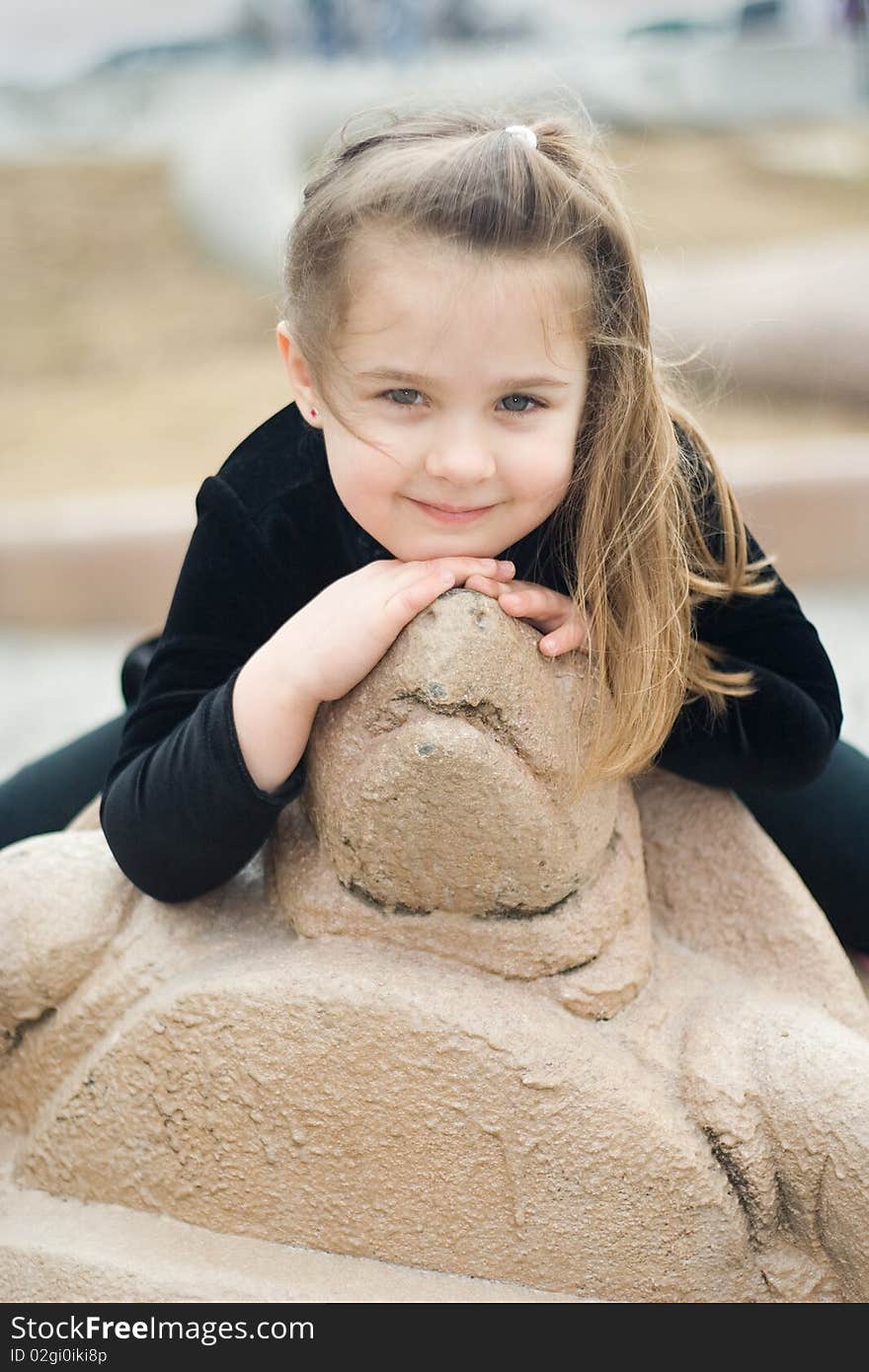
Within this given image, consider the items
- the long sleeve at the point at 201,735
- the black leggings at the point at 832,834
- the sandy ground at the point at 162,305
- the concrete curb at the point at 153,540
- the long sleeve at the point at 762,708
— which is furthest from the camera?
the sandy ground at the point at 162,305

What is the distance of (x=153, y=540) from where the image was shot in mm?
3061

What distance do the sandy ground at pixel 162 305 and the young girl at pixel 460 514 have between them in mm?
1685

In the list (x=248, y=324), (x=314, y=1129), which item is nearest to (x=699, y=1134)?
(x=314, y=1129)

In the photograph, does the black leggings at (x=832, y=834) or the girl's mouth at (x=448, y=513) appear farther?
the black leggings at (x=832, y=834)

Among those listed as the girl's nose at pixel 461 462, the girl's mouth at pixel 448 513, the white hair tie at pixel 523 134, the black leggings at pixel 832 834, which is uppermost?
the white hair tie at pixel 523 134

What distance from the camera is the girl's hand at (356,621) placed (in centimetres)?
92

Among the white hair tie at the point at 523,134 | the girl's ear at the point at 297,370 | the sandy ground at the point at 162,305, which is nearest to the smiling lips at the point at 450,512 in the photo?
the girl's ear at the point at 297,370

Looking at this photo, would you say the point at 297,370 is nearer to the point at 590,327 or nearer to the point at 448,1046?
the point at 590,327

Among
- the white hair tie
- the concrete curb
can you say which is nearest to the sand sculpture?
the white hair tie

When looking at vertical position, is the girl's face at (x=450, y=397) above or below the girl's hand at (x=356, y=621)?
above

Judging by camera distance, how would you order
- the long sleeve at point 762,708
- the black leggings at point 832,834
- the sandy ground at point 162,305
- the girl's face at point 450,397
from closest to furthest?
the girl's face at point 450,397
the long sleeve at point 762,708
the black leggings at point 832,834
the sandy ground at point 162,305

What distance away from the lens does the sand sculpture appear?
93 cm

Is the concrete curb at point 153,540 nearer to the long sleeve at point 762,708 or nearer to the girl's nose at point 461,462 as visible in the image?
the long sleeve at point 762,708

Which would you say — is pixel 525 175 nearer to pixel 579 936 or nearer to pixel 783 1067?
pixel 579 936
